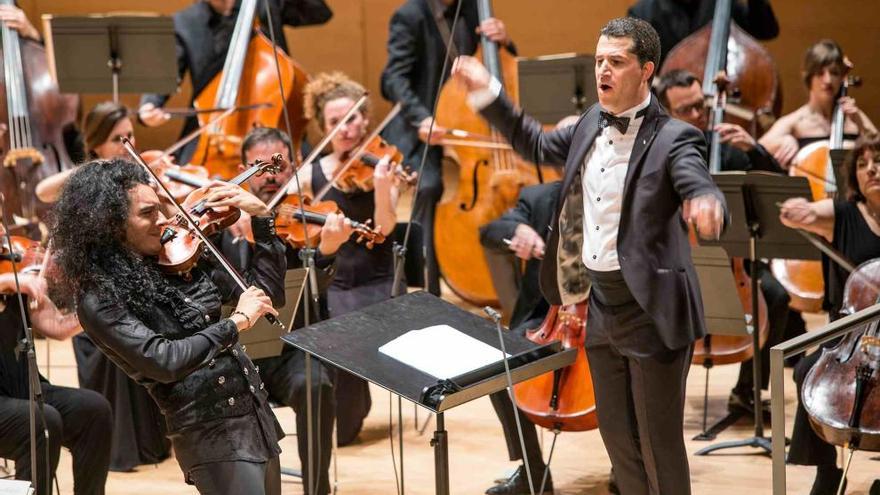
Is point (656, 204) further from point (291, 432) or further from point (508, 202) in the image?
point (508, 202)

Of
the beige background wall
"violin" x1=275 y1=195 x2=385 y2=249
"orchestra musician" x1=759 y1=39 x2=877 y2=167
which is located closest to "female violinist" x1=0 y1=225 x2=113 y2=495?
"violin" x1=275 y1=195 x2=385 y2=249

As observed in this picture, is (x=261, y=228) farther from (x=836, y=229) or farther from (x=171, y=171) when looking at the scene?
(x=836, y=229)

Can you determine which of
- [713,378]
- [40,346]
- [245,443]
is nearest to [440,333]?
[245,443]

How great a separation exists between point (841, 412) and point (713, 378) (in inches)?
70.7

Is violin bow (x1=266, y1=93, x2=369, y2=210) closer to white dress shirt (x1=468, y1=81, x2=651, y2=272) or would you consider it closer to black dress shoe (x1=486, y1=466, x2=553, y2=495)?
white dress shirt (x1=468, y1=81, x2=651, y2=272)

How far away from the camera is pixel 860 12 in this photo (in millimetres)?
7812

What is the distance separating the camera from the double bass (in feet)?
15.8

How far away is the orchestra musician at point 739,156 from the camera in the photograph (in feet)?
14.7

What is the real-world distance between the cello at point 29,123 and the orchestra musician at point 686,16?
263 centimetres

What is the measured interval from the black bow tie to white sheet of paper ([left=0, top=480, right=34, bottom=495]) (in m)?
1.46

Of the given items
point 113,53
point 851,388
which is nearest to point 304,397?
point 851,388

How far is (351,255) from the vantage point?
4.40m

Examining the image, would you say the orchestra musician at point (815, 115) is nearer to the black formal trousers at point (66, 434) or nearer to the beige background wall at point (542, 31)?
the beige background wall at point (542, 31)

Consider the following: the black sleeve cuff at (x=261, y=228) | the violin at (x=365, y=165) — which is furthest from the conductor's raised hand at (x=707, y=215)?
the violin at (x=365, y=165)
